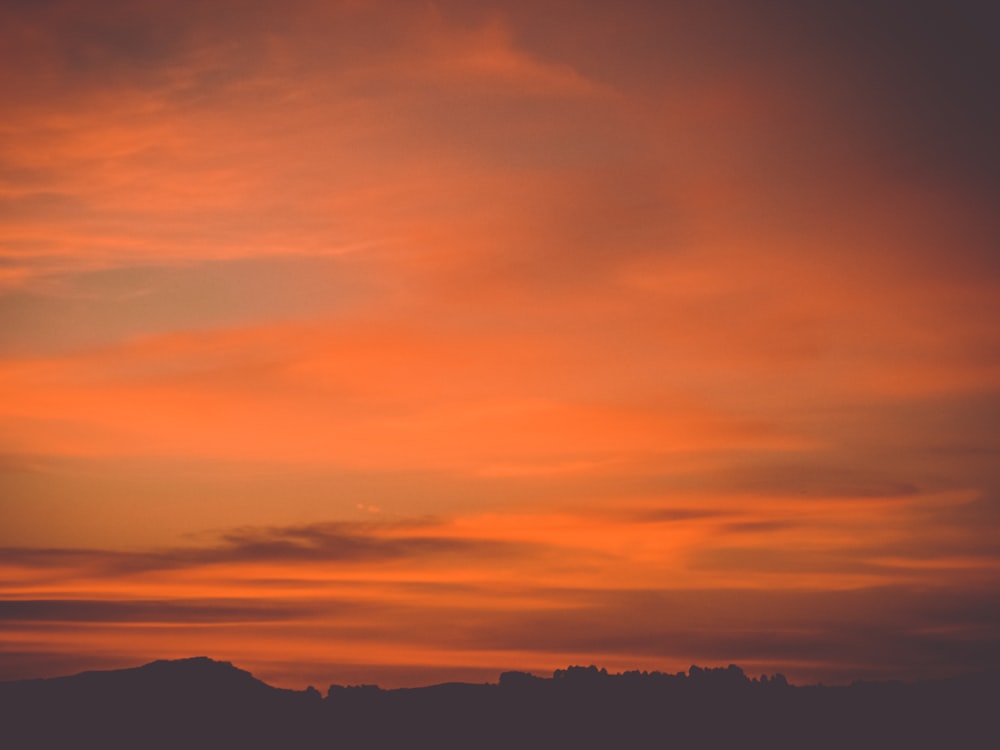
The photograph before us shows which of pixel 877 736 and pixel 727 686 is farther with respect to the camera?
pixel 727 686

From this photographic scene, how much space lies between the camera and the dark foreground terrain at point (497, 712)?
556 ft

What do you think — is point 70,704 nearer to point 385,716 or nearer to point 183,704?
point 183,704

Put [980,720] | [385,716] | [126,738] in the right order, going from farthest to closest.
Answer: [385,716]
[126,738]
[980,720]

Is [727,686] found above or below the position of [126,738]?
above

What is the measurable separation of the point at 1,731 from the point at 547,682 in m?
79.5

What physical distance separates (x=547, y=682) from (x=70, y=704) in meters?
70.7

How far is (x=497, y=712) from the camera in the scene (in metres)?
184

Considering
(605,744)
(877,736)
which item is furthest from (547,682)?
(877,736)

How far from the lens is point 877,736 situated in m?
168

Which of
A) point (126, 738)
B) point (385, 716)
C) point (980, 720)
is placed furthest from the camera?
point (385, 716)

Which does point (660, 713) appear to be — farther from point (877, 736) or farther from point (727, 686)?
point (877, 736)

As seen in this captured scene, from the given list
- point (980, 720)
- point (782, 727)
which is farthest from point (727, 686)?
point (980, 720)

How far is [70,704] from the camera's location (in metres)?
176

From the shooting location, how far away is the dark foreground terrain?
16938cm
